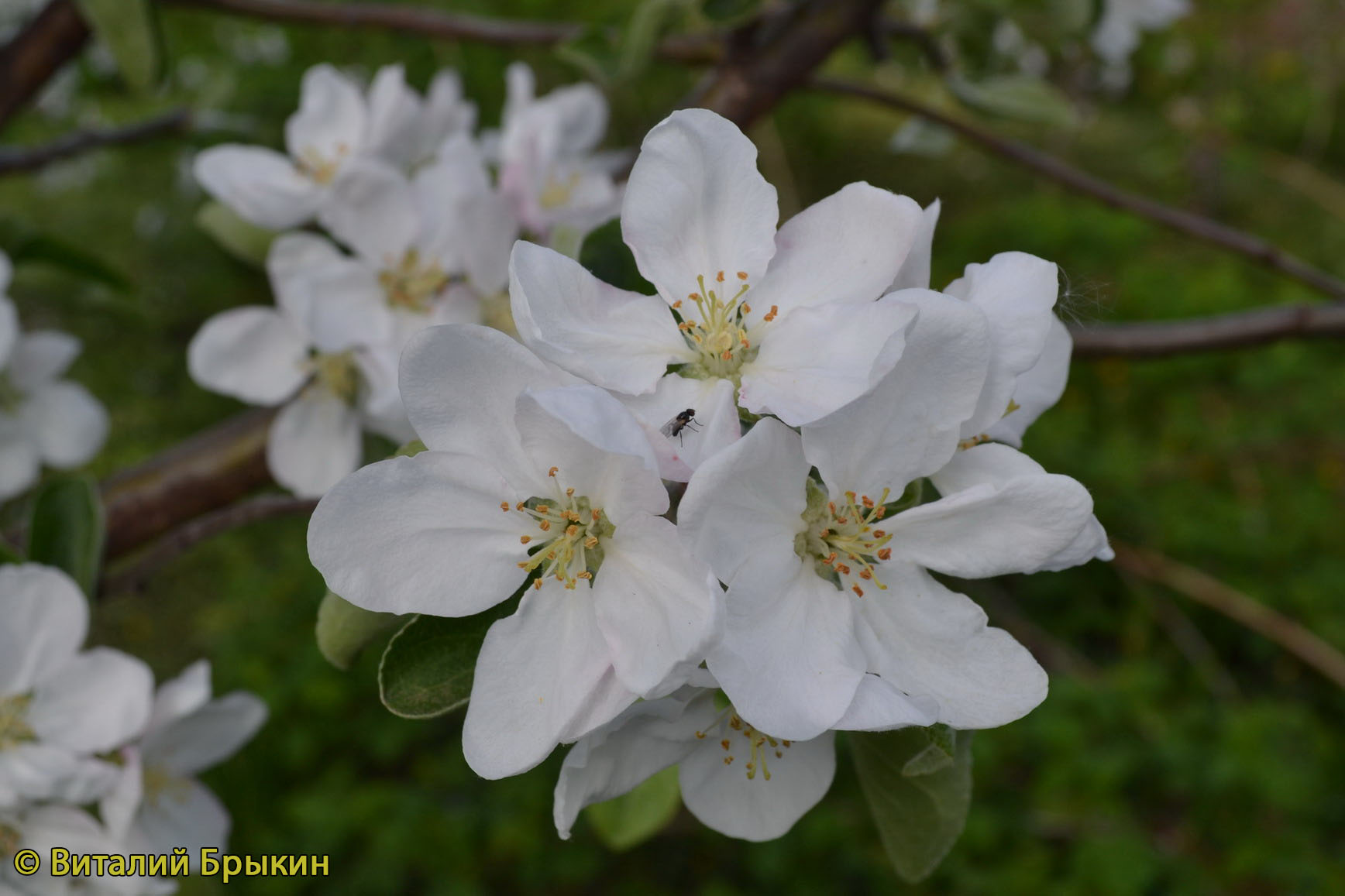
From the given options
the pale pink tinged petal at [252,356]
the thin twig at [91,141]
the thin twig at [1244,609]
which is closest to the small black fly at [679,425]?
the pale pink tinged petal at [252,356]

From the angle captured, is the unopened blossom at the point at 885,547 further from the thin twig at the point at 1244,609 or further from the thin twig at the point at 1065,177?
the thin twig at the point at 1244,609

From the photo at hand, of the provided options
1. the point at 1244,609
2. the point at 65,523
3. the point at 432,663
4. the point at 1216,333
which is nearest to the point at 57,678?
the point at 65,523

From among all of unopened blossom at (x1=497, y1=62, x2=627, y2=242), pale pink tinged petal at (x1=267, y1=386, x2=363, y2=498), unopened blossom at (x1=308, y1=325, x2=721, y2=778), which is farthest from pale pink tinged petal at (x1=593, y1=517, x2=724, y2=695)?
pale pink tinged petal at (x1=267, y1=386, x2=363, y2=498)

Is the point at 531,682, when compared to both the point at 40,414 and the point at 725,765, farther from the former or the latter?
the point at 40,414

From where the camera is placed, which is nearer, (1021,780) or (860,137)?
(1021,780)

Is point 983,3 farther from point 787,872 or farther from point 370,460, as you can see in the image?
point 787,872

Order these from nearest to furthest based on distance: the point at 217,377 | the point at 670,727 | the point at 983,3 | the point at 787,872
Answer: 1. the point at 670,727
2. the point at 217,377
3. the point at 983,3
4. the point at 787,872

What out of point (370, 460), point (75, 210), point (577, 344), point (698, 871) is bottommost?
point (698, 871)

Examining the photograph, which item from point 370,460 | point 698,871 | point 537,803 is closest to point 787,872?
point 698,871
